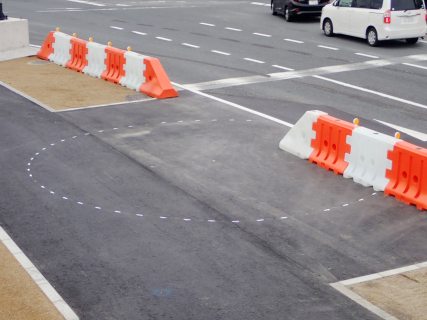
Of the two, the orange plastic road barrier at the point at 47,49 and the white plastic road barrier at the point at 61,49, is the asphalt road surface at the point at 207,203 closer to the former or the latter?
the white plastic road barrier at the point at 61,49

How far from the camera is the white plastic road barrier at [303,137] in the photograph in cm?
1177

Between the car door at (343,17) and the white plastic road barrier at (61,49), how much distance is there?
980 cm

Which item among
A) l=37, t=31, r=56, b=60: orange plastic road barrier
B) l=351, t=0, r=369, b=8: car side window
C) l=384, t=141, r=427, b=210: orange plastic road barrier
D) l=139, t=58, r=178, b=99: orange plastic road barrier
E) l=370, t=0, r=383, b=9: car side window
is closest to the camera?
l=384, t=141, r=427, b=210: orange plastic road barrier

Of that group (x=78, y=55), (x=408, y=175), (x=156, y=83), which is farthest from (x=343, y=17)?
(x=408, y=175)

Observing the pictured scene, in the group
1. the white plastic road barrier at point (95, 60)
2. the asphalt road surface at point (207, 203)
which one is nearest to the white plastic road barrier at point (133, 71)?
the white plastic road barrier at point (95, 60)

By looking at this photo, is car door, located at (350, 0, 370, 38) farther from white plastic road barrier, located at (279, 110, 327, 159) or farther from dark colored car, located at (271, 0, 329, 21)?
white plastic road barrier, located at (279, 110, 327, 159)

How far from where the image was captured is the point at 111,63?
17.8 m

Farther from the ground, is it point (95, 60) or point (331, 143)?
point (331, 143)

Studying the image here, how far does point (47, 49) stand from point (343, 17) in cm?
1021

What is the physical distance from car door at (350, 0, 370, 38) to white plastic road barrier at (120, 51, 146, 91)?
9.58m

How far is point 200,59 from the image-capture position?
2103 centimetres

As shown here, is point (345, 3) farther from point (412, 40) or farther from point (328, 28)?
point (412, 40)

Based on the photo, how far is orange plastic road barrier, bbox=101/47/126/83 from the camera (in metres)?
17.3

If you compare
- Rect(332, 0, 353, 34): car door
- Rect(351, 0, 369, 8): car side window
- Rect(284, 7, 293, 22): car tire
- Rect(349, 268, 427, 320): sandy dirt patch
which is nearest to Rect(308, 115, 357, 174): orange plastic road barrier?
Rect(349, 268, 427, 320): sandy dirt patch
